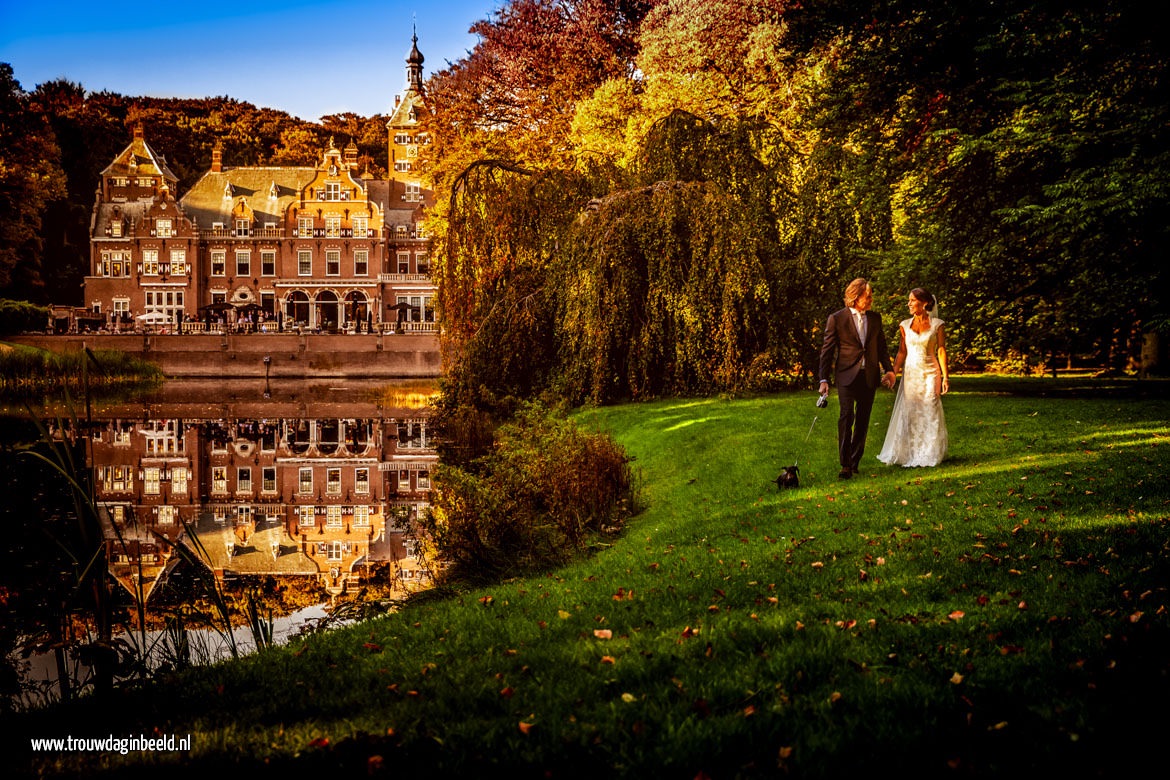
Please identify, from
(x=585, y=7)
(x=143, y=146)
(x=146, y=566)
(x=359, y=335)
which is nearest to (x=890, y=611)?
(x=146, y=566)

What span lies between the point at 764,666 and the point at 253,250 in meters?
57.3

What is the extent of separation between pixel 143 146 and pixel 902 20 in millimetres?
56210

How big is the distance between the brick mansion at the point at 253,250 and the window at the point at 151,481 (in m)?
36.5

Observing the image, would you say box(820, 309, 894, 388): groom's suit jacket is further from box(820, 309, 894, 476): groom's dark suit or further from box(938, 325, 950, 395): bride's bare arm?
box(938, 325, 950, 395): bride's bare arm

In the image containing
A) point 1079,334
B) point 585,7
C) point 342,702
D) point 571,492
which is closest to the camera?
point 342,702

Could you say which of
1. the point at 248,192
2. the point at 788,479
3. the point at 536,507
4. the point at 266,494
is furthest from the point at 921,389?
the point at 248,192

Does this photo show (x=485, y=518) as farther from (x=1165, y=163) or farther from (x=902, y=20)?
(x=902, y=20)

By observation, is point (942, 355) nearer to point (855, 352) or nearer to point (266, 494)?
point (855, 352)

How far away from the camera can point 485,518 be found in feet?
27.9

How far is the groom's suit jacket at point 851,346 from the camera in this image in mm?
8844

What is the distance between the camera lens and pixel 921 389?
363 inches

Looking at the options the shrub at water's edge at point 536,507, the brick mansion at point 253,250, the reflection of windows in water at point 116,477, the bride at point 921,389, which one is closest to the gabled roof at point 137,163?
the brick mansion at point 253,250

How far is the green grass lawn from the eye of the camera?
3.04 meters

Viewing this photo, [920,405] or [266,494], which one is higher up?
[920,405]
